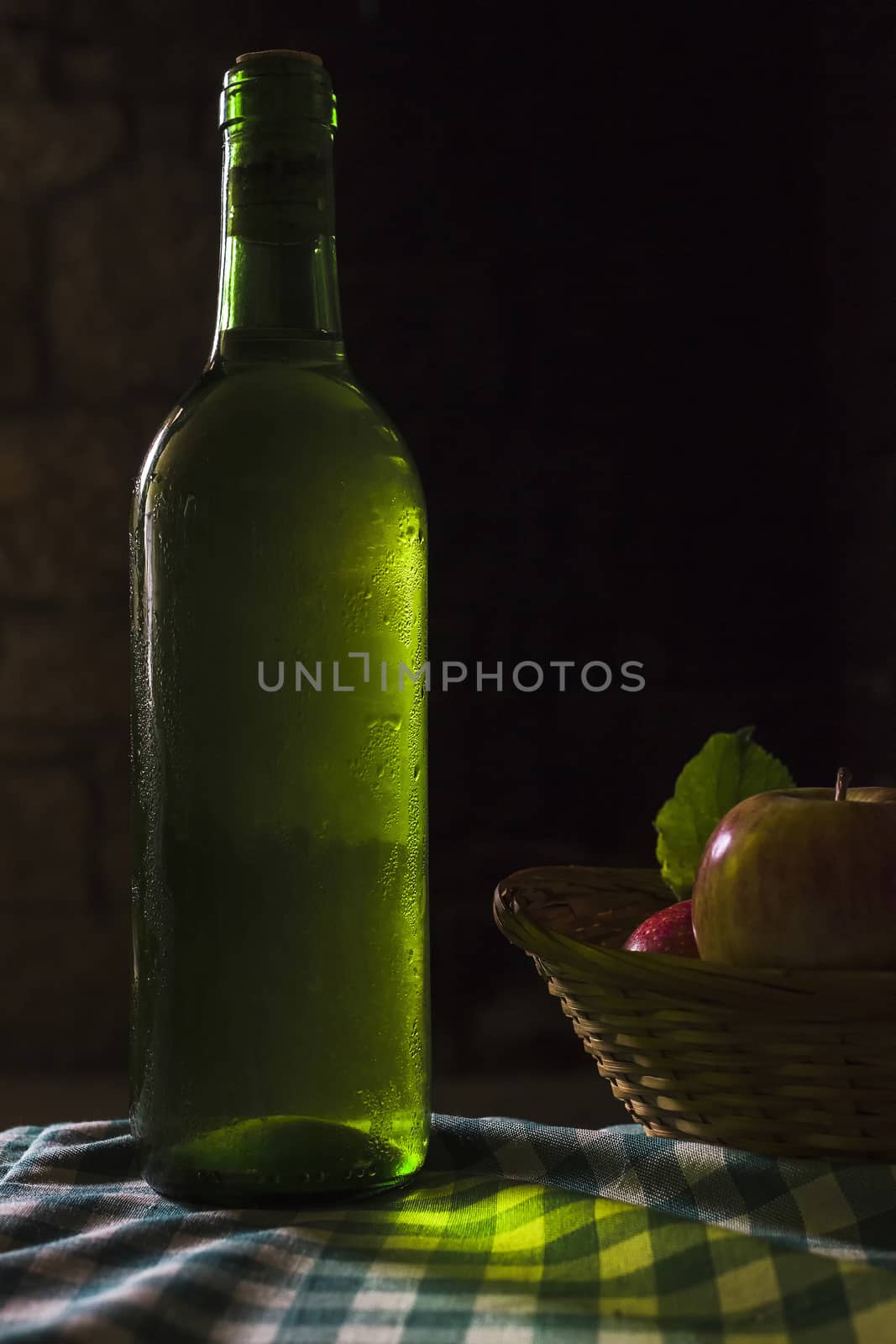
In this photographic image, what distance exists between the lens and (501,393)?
5.66 ft

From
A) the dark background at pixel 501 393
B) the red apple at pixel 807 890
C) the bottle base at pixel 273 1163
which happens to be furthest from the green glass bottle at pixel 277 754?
the dark background at pixel 501 393

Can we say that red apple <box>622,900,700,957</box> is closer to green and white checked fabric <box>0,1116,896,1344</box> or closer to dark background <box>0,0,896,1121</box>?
green and white checked fabric <box>0,1116,896,1344</box>

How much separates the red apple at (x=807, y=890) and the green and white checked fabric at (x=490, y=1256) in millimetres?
101

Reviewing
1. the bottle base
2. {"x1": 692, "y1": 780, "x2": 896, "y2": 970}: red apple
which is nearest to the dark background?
{"x1": 692, "y1": 780, "x2": 896, "y2": 970}: red apple

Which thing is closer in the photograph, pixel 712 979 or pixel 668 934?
pixel 712 979

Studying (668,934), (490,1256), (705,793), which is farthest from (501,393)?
(490,1256)

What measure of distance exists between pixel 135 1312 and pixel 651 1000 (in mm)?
235

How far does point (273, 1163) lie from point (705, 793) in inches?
14.2

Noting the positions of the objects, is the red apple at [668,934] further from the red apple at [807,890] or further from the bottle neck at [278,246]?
the bottle neck at [278,246]

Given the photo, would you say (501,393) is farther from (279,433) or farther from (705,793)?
(279,433)

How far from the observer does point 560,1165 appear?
552 mm

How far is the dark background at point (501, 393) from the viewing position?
1715 mm

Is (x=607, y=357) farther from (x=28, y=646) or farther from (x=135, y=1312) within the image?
(x=135, y=1312)

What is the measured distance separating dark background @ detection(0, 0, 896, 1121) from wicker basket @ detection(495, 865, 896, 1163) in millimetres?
1142
